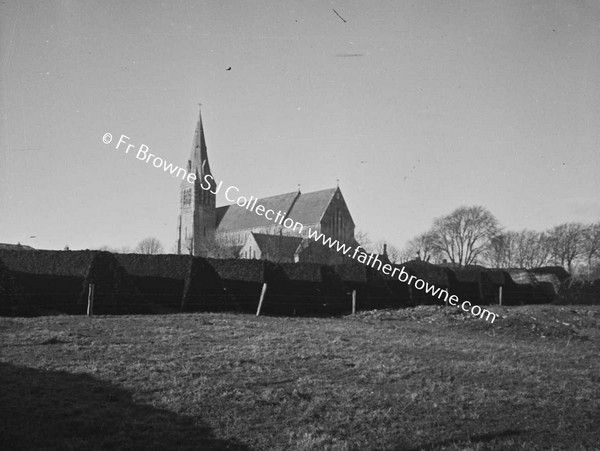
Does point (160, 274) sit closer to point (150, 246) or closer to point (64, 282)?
point (64, 282)

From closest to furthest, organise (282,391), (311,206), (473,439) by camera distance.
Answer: (473,439) → (282,391) → (311,206)

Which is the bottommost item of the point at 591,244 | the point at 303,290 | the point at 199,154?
the point at 303,290

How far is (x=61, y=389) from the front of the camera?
20.8 ft

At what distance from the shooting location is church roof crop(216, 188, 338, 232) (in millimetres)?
64688

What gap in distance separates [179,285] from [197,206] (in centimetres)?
5973

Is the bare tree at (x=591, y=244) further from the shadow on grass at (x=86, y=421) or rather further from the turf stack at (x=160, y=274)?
the shadow on grass at (x=86, y=421)

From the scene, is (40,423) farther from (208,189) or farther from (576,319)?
(208,189)

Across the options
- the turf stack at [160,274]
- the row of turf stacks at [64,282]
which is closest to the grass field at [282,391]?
the row of turf stacks at [64,282]

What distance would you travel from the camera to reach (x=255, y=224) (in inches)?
2869

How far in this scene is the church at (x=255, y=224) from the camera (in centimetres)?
5653

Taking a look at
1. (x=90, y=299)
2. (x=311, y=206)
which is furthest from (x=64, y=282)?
(x=311, y=206)

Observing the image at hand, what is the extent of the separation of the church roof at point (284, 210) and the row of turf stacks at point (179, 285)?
125 feet

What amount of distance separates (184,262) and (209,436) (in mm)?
15381

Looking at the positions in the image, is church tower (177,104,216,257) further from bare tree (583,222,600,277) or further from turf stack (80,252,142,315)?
turf stack (80,252,142,315)
